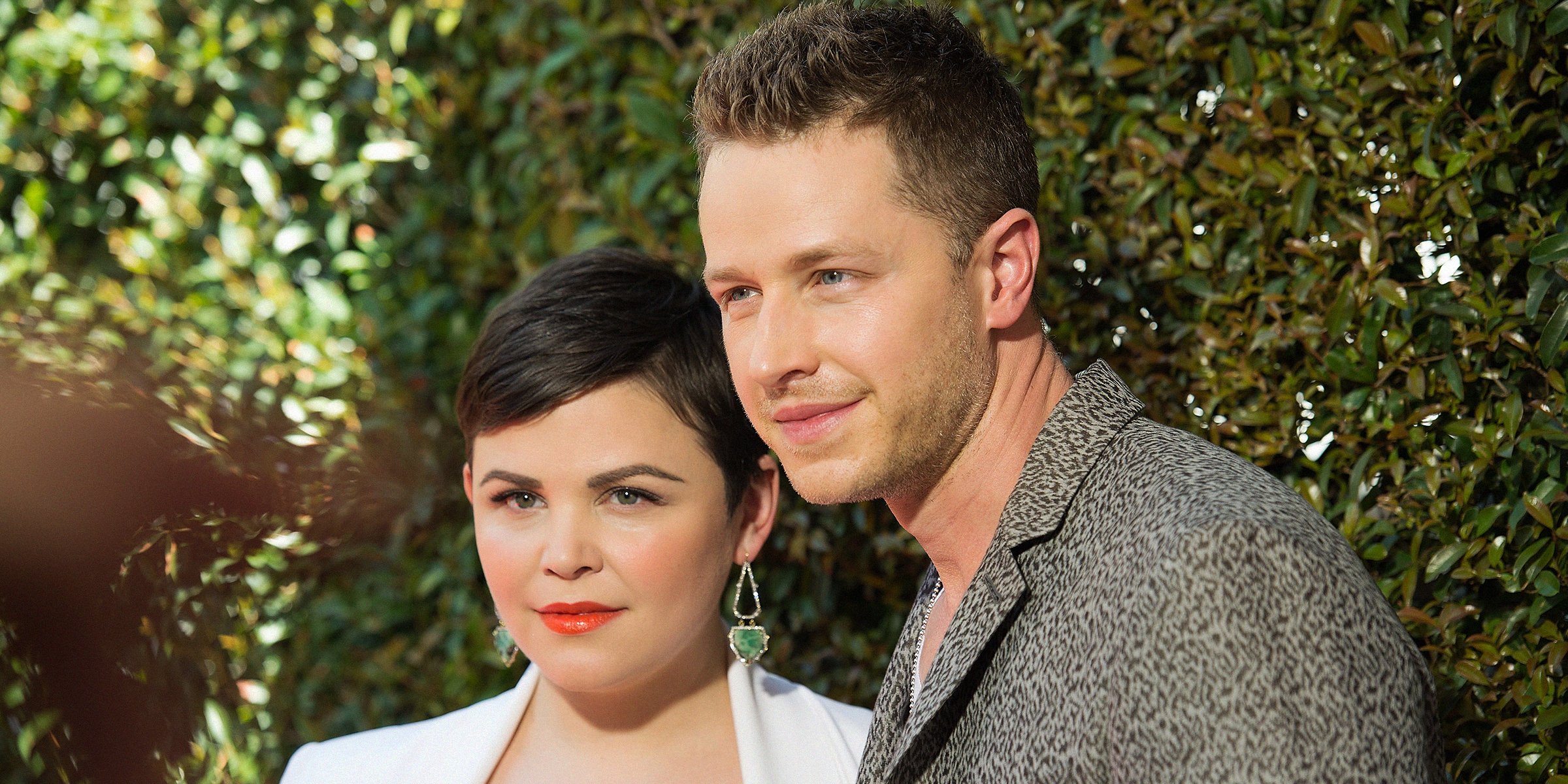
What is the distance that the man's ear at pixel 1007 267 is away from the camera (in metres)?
1.67

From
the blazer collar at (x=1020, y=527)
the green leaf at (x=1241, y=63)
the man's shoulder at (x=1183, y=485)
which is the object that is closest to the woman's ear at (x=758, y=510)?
the blazer collar at (x=1020, y=527)

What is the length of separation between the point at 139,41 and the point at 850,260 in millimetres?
3189

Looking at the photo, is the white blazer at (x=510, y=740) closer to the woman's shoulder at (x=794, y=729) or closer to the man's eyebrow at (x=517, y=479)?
the woman's shoulder at (x=794, y=729)

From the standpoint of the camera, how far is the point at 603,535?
7.27 feet

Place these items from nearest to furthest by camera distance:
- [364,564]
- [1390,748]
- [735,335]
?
[1390,748] → [735,335] → [364,564]

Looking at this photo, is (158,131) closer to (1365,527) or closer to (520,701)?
(520,701)

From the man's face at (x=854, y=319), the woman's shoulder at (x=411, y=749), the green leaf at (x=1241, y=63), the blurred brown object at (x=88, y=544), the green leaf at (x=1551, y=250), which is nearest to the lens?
the blurred brown object at (x=88, y=544)

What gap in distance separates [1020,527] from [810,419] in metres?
0.31

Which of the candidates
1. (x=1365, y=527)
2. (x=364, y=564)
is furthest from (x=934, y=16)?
(x=364, y=564)

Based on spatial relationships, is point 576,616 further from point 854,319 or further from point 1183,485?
point 1183,485

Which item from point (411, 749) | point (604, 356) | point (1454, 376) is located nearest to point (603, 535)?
point (604, 356)

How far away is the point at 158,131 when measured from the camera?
3.91 m

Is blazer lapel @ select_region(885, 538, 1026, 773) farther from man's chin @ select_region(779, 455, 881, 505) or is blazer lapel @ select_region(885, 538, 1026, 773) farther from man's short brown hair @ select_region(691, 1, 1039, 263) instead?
man's short brown hair @ select_region(691, 1, 1039, 263)

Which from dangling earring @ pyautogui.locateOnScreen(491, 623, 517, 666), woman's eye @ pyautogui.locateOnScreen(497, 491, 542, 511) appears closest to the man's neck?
woman's eye @ pyautogui.locateOnScreen(497, 491, 542, 511)
